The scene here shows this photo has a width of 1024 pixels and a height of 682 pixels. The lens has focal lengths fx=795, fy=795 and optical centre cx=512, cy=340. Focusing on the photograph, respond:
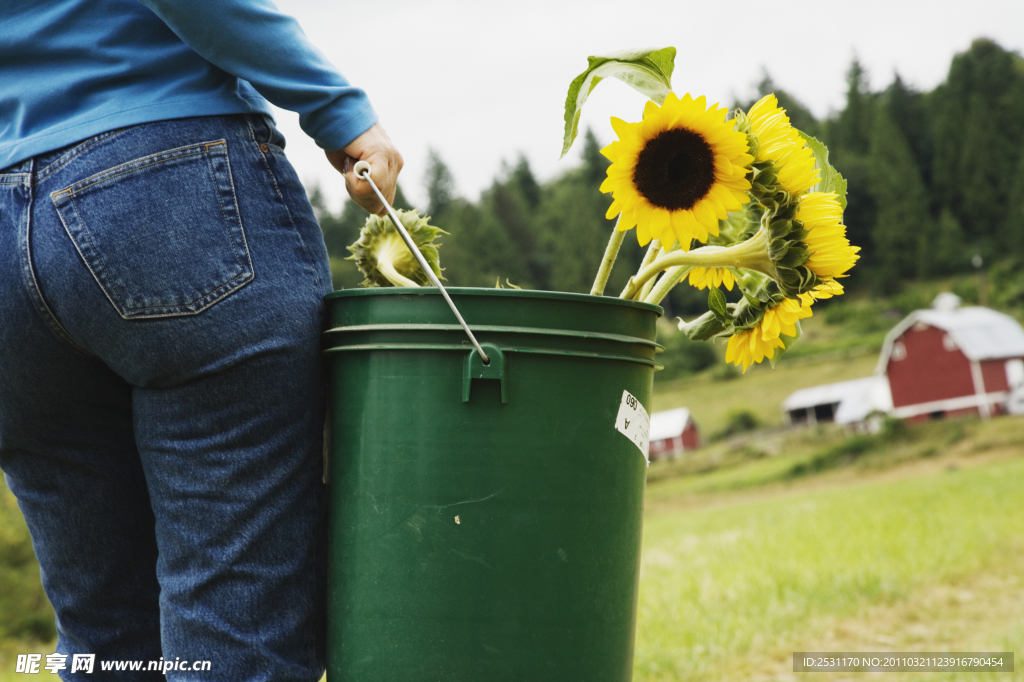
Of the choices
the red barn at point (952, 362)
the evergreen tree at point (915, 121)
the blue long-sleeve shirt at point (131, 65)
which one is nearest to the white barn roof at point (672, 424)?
the red barn at point (952, 362)

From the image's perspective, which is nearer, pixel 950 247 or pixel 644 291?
pixel 644 291

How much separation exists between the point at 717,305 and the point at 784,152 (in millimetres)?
285

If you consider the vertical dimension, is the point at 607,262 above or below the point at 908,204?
below

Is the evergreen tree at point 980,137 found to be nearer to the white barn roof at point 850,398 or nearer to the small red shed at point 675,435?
the white barn roof at point 850,398

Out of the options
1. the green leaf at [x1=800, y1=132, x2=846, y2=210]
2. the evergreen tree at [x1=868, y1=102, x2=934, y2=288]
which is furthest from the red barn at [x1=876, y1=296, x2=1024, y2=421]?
the green leaf at [x1=800, y1=132, x2=846, y2=210]

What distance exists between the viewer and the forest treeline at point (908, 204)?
1932 inches

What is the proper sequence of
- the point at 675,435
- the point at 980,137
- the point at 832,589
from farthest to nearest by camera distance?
1. the point at 980,137
2. the point at 675,435
3. the point at 832,589

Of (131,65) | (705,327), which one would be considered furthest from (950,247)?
→ (131,65)

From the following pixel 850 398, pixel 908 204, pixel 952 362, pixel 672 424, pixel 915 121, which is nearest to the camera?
pixel 952 362

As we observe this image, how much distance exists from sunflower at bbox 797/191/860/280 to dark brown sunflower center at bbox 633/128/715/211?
0.16 meters

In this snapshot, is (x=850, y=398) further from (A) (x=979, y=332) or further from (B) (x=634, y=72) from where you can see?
(B) (x=634, y=72)

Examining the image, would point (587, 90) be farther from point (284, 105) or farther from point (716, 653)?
point (716, 653)

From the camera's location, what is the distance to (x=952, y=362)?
3191 cm

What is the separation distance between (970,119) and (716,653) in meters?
56.6
